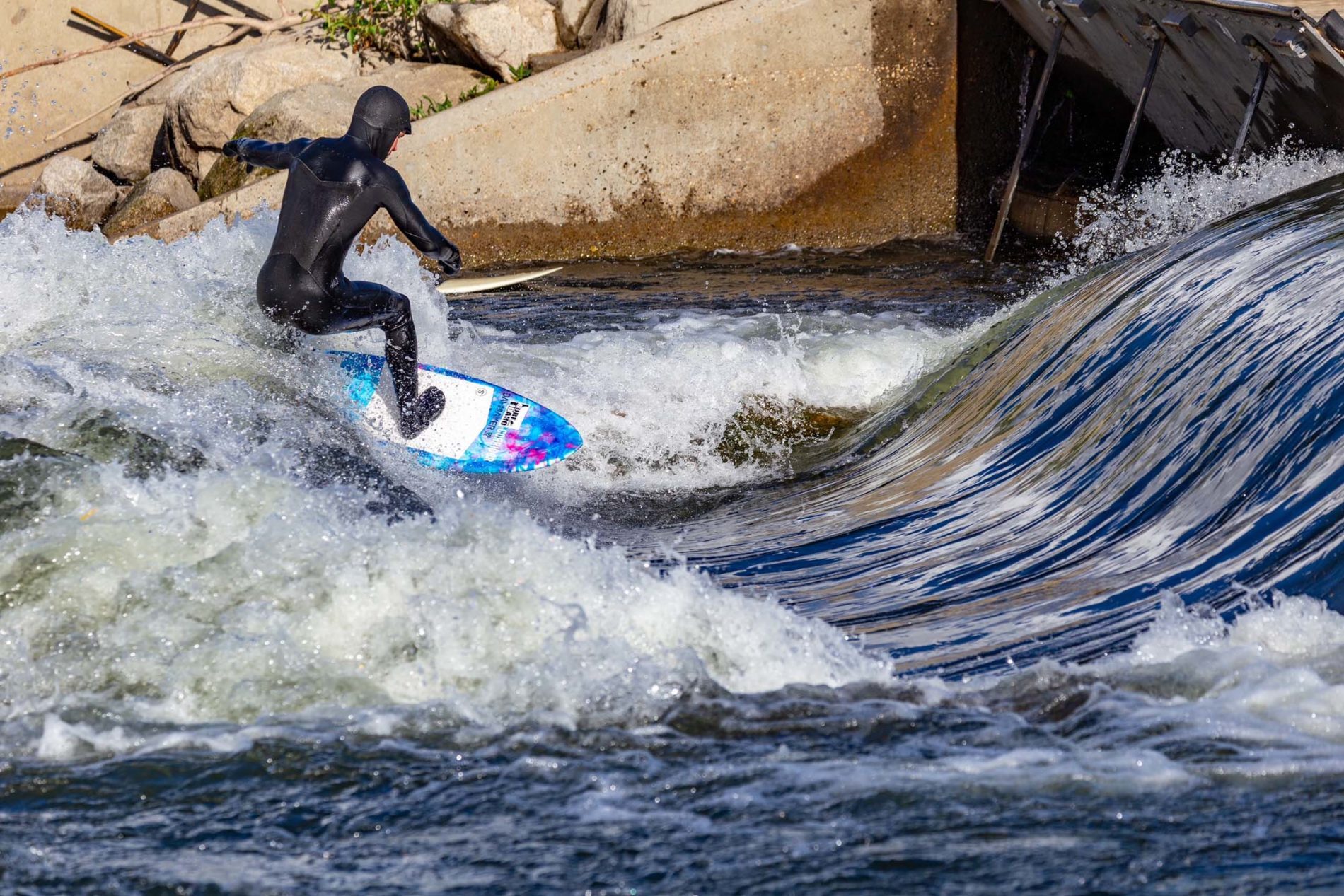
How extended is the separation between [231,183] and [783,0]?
5.35 m

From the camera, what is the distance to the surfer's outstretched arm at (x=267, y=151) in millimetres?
6809

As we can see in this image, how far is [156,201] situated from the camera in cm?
1394

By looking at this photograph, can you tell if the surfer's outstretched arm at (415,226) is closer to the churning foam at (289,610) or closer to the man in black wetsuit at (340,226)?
the man in black wetsuit at (340,226)

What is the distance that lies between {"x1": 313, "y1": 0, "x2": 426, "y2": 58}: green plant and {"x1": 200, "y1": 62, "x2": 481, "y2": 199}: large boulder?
374 millimetres

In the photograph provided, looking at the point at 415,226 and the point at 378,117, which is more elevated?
the point at 378,117

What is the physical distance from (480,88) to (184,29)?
450cm

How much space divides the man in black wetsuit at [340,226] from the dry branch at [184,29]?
29.3 ft

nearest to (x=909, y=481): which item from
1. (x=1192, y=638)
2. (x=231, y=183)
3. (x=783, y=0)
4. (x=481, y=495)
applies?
(x=481, y=495)

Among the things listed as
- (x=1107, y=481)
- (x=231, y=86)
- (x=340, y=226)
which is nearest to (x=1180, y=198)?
(x=1107, y=481)

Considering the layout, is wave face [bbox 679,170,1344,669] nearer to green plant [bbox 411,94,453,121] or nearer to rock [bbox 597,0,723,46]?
rock [bbox 597,0,723,46]

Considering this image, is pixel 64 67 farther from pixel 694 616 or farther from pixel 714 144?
pixel 694 616

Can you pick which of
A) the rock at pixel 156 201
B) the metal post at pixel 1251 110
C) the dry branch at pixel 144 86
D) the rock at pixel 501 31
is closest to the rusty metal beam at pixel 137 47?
the dry branch at pixel 144 86

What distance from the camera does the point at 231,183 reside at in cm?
1319

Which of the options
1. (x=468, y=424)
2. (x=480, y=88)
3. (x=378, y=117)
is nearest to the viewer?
(x=378, y=117)
